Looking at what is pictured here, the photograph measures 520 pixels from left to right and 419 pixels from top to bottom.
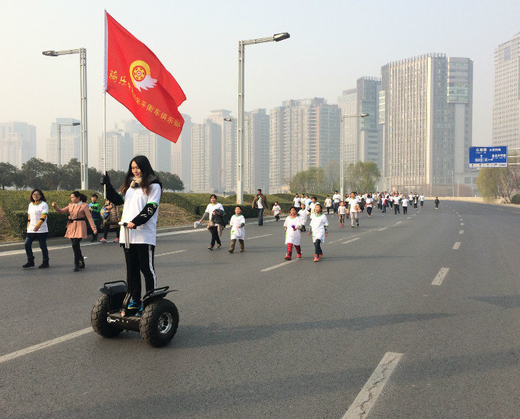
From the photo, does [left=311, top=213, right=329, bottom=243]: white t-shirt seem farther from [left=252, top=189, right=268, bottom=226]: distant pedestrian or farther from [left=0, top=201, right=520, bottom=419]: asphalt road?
[left=252, top=189, right=268, bottom=226]: distant pedestrian

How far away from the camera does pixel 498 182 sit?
8706 cm

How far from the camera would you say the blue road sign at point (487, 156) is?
56781 mm

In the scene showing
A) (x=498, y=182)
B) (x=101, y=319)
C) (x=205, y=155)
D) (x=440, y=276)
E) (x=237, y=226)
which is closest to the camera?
(x=101, y=319)

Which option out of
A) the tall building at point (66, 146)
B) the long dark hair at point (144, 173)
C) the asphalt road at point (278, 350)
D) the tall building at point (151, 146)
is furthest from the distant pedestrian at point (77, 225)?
the tall building at point (151, 146)

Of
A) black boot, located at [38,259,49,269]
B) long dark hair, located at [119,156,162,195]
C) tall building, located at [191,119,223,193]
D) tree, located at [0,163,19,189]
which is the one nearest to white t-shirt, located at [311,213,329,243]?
black boot, located at [38,259,49,269]

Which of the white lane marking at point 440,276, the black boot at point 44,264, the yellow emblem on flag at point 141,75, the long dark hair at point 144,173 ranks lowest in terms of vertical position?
the white lane marking at point 440,276

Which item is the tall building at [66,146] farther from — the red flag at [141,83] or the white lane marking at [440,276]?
the white lane marking at [440,276]

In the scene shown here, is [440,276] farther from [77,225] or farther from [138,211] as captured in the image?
[77,225]

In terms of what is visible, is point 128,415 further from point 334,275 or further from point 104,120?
point 104,120

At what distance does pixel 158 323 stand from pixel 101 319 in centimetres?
70

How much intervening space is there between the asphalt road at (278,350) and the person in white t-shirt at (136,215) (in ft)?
1.99

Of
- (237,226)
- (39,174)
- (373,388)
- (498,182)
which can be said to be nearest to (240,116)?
(237,226)

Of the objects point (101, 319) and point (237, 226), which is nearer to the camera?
point (101, 319)

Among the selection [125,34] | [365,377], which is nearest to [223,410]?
[365,377]
